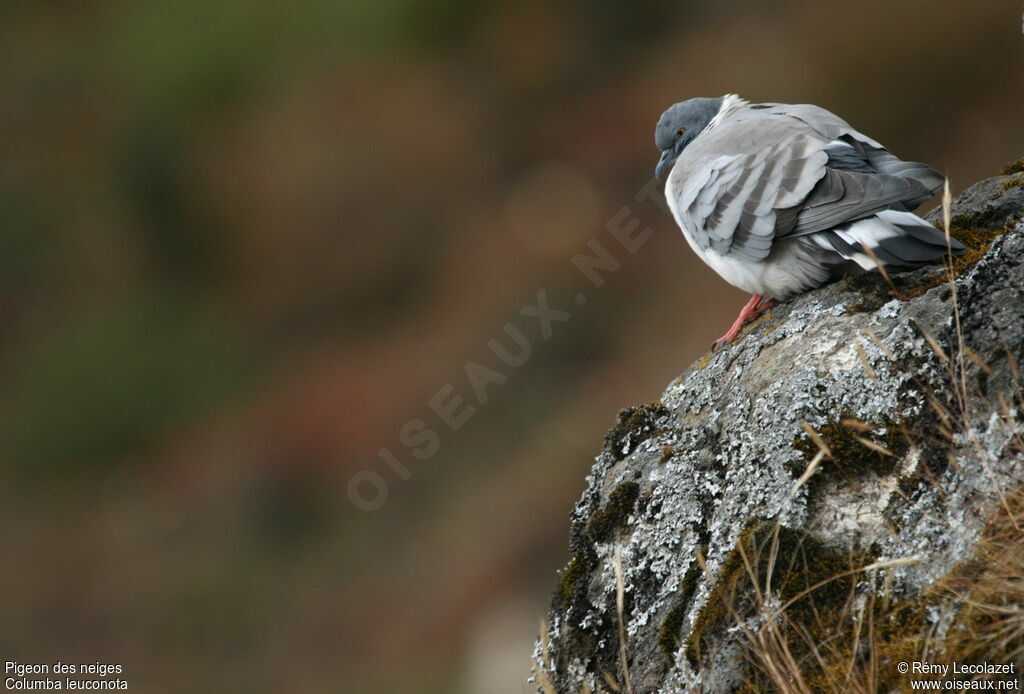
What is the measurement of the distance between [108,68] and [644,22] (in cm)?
794

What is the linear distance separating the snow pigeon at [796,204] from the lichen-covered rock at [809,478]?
14cm

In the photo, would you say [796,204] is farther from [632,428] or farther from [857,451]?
[857,451]

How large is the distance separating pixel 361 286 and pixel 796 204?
9.48 m

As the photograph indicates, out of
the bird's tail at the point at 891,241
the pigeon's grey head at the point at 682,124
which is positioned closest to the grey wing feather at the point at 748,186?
the bird's tail at the point at 891,241

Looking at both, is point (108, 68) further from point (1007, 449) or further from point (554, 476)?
point (1007, 449)

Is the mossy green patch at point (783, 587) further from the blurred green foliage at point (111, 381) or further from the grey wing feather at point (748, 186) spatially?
the blurred green foliage at point (111, 381)

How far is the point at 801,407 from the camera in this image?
3.13 meters

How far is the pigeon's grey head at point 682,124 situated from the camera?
5332 mm

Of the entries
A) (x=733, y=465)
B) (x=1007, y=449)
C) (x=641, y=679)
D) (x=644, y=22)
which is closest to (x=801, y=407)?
(x=733, y=465)

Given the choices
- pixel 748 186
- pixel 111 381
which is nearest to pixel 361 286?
pixel 111 381

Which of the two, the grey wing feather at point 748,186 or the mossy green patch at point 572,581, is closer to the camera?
the mossy green patch at point 572,581

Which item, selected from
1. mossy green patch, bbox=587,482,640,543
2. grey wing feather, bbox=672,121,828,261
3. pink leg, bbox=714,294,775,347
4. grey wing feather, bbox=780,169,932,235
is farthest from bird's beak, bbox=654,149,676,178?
mossy green patch, bbox=587,482,640,543

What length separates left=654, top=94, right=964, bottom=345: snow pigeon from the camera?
3529 millimetres

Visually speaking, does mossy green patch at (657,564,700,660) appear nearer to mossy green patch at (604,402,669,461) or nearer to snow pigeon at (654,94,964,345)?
mossy green patch at (604,402,669,461)
